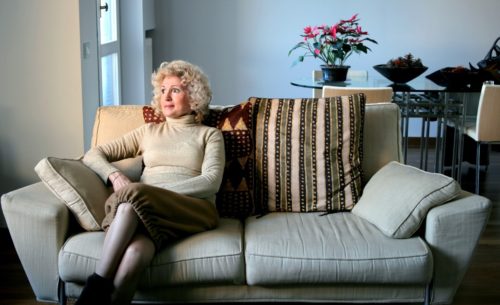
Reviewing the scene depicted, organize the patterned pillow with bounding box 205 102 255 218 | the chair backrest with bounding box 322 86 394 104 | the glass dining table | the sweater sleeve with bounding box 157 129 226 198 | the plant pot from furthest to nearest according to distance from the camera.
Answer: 1. the plant pot
2. the glass dining table
3. the chair backrest with bounding box 322 86 394 104
4. the patterned pillow with bounding box 205 102 255 218
5. the sweater sleeve with bounding box 157 129 226 198

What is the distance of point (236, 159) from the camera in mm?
3191

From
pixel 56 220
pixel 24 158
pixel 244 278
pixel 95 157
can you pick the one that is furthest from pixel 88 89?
pixel 244 278

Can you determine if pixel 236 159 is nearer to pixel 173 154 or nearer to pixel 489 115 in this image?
pixel 173 154

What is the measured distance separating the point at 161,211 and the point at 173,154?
415mm

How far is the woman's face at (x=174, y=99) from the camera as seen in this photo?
3174 millimetres

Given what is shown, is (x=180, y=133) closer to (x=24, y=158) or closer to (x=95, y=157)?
(x=95, y=157)

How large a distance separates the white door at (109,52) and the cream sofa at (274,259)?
2.52m

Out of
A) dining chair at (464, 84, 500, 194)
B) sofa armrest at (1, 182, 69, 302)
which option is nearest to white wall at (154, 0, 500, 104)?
dining chair at (464, 84, 500, 194)

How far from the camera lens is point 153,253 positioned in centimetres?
269

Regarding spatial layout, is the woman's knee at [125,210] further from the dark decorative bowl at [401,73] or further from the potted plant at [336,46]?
the dark decorative bowl at [401,73]

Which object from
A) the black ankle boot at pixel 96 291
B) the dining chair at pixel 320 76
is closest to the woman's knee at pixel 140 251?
the black ankle boot at pixel 96 291

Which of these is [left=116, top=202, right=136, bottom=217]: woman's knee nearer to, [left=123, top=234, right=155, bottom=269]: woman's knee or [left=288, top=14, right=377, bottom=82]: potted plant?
[left=123, top=234, right=155, bottom=269]: woman's knee

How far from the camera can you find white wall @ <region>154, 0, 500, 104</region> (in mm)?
6508

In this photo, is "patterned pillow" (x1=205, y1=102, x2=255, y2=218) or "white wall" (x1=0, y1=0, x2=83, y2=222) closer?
"patterned pillow" (x1=205, y1=102, x2=255, y2=218)
